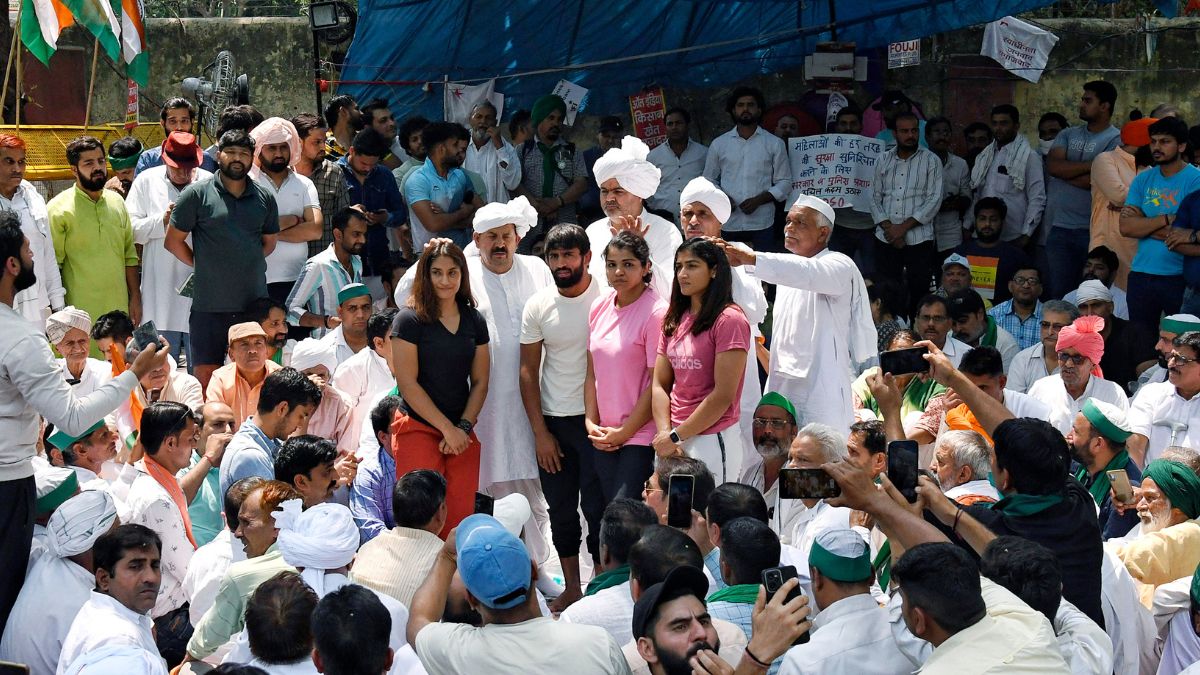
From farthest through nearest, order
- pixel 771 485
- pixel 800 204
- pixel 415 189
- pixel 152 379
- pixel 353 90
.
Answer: pixel 353 90 < pixel 415 189 < pixel 152 379 < pixel 800 204 < pixel 771 485

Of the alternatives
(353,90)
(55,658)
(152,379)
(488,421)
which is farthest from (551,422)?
(353,90)

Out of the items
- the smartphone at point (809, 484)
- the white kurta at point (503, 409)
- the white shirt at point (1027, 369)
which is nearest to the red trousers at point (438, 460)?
A: the white kurta at point (503, 409)

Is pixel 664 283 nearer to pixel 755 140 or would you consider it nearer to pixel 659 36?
pixel 755 140

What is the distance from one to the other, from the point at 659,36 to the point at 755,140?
1.39 metres

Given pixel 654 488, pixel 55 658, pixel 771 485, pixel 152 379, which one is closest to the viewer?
pixel 55 658

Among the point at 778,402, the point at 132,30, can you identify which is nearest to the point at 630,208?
the point at 778,402

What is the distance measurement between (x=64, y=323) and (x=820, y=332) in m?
3.76

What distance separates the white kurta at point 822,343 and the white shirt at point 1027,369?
1540mm

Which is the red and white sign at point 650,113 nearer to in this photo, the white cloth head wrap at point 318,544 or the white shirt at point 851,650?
the white cloth head wrap at point 318,544

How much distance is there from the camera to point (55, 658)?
15.2 feet

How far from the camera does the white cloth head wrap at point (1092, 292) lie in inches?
332

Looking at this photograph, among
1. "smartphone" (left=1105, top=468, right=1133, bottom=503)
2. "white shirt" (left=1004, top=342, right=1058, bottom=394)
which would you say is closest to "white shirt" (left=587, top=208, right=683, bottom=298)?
"white shirt" (left=1004, top=342, right=1058, bottom=394)

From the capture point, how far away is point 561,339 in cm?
647

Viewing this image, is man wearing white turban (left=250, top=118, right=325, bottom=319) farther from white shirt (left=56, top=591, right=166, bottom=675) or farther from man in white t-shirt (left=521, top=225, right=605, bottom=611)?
white shirt (left=56, top=591, right=166, bottom=675)
